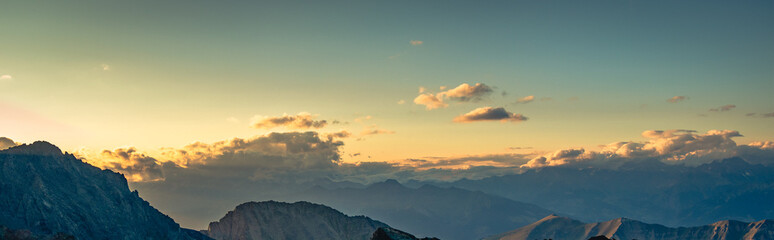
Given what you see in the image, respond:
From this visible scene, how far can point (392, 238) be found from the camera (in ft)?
575
